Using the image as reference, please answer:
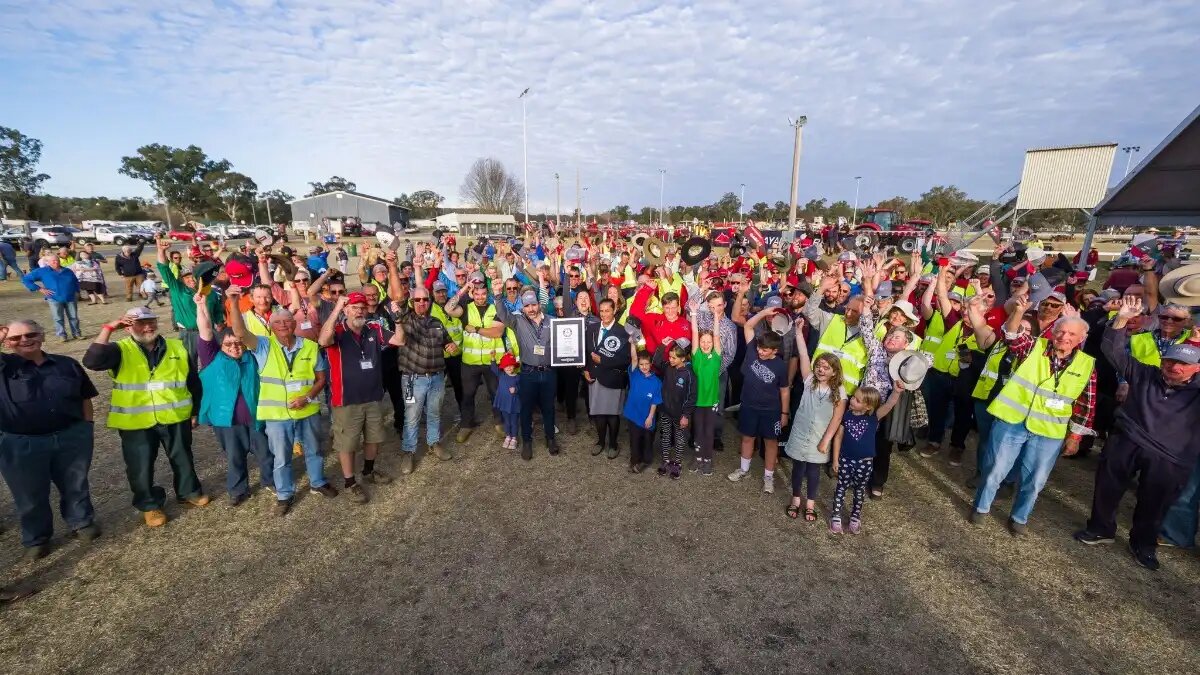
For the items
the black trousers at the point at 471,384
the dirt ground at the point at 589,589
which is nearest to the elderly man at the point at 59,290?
the dirt ground at the point at 589,589

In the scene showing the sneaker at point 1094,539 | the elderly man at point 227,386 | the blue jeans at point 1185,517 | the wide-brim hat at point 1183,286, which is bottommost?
the sneaker at point 1094,539

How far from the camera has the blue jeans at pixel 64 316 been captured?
1035 cm

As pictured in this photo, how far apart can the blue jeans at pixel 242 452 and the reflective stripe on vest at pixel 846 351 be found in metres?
5.20

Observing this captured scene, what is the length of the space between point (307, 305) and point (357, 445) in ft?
5.71

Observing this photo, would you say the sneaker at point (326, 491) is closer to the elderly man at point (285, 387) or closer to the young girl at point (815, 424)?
the elderly man at point (285, 387)

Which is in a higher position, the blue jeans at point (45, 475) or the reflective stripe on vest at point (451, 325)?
the reflective stripe on vest at point (451, 325)

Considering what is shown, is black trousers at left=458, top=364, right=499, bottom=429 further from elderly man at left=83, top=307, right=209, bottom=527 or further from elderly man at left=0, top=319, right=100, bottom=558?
elderly man at left=0, top=319, right=100, bottom=558

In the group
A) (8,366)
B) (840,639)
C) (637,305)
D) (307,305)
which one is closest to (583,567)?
(840,639)

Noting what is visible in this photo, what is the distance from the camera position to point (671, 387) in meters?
5.05

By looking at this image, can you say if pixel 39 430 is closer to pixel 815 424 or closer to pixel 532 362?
pixel 532 362

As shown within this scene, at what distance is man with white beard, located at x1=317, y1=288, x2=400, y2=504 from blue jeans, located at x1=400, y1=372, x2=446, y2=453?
0.42 m

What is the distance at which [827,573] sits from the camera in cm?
392

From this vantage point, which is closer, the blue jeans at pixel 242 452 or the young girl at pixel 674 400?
the blue jeans at pixel 242 452

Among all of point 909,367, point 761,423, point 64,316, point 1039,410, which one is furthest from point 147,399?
point 64,316
